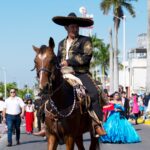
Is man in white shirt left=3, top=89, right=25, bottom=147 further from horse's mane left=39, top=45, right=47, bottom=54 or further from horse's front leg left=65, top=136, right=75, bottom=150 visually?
horse's mane left=39, top=45, right=47, bottom=54

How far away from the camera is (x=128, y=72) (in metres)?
107

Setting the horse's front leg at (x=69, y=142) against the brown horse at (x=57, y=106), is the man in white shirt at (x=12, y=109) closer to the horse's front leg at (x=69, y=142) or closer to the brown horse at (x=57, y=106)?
the brown horse at (x=57, y=106)

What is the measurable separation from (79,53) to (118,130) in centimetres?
971

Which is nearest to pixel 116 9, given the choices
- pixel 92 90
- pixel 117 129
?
pixel 117 129

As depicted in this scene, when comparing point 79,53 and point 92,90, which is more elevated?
point 79,53

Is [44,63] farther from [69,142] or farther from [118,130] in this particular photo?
[118,130]

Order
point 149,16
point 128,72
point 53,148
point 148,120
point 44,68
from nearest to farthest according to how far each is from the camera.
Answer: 1. point 44,68
2. point 53,148
3. point 148,120
4. point 149,16
5. point 128,72

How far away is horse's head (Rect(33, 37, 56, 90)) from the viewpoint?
26.5 ft

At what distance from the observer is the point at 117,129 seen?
19.1 m

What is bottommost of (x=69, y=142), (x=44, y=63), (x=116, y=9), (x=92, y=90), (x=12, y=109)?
(x=69, y=142)

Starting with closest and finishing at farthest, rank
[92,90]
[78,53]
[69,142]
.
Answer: [69,142], [78,53], [92,90]

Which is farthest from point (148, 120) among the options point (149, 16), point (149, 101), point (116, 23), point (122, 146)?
point (116, 23)

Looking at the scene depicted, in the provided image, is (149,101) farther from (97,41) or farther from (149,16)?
(97,41)

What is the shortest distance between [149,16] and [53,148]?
30.3 m
